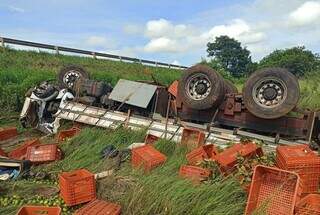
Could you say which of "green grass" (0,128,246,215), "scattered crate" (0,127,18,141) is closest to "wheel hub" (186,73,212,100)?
"green grass" (0,128,246,215)

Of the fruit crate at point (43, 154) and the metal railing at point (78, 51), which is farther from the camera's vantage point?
the metal railing at point (78, 51)

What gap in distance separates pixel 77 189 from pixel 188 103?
11.7 feet

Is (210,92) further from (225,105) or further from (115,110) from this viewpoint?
(115,110)

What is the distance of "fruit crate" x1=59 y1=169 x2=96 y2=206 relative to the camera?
516 centimetres

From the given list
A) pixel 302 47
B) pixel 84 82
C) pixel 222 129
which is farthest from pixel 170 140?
pixel 302 47

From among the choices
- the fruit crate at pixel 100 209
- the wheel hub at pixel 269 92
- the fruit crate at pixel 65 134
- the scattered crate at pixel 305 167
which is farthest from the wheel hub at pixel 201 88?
the fruit crate at pixel 100 209

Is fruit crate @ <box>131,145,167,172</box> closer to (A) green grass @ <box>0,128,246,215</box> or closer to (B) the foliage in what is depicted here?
(A) green grass @ <box>0,128,246,215</box>

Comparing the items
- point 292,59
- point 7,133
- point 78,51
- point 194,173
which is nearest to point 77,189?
point 194,173

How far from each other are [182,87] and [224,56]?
151ft

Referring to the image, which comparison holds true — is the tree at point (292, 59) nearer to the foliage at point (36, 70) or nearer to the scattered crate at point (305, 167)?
the foliage at point (36, 70)

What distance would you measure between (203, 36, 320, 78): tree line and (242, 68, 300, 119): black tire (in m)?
30.1

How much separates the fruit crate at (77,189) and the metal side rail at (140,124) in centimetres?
249

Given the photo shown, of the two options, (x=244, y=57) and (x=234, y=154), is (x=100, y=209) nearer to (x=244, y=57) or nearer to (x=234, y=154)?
(x=234, y=154)

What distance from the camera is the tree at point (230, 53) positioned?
52.0 meters
